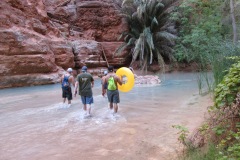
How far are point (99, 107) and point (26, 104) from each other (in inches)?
122

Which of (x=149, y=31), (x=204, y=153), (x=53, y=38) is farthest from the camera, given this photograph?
(x=149, y=31)

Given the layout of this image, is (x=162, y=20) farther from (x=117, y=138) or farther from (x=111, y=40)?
(x=117, y=138)

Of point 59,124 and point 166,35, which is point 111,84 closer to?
point 59,124

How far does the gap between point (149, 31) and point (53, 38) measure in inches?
306

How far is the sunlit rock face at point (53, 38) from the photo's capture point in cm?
1527

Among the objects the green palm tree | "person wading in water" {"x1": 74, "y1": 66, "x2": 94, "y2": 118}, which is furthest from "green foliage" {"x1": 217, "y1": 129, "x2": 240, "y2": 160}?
the green palm tree

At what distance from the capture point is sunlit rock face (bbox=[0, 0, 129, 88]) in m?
15.3

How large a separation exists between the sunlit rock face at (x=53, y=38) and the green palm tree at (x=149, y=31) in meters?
1.69

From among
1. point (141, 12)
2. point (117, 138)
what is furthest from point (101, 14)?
point (117, 138)

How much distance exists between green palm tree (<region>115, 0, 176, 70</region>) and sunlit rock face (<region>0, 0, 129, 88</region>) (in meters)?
1.69

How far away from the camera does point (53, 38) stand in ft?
61.0

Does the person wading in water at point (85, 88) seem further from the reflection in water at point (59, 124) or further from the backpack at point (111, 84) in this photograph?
the backpack at point (111, 84)

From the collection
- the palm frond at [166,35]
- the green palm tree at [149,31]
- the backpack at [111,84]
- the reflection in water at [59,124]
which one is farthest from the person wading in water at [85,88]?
the palm frond at [166,35]

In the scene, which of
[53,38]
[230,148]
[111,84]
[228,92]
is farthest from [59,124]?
[53,38]
